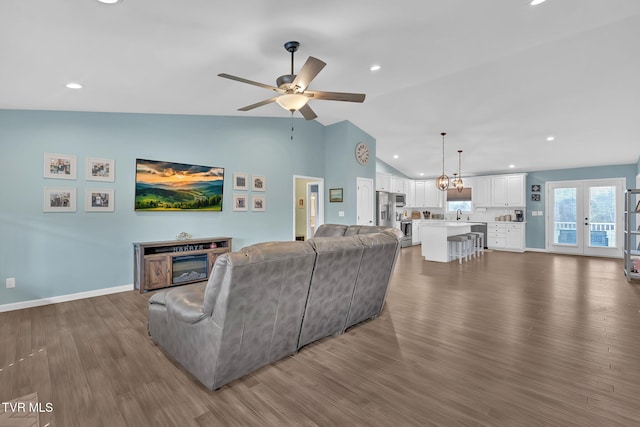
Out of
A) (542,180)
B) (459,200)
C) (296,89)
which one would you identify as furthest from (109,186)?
(542,180)

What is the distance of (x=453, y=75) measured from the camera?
14.8 ft

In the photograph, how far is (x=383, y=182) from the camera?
920 cm

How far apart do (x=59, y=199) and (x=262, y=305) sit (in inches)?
145

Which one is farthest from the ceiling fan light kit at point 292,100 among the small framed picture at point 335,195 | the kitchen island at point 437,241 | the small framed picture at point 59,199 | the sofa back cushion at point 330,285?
the kitchen island at point 437,241

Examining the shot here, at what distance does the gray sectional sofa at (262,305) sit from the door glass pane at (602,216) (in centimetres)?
832

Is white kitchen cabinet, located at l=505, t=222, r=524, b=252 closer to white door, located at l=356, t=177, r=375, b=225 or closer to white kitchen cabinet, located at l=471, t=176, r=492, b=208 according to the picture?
white kitchen cabinet, located at l=471, t=176, r=492, b=208

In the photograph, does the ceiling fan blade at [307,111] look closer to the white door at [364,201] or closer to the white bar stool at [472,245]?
the white door at [364,201]

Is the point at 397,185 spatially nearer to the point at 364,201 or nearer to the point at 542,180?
the point at 364,201

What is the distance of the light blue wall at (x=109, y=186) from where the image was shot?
374 cm

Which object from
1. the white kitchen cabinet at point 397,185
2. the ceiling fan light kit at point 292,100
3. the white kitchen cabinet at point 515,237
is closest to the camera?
the ceiling fan light kit at point 292,100

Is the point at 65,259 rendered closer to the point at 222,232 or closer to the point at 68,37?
the point at 222,232

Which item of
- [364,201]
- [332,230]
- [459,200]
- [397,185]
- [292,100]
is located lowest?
[332,230]

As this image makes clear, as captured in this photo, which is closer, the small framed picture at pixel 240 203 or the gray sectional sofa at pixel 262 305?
the gray sectional sofa at pixel 262 305

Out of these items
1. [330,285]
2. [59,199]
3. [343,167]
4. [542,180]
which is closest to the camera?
[330,285]
